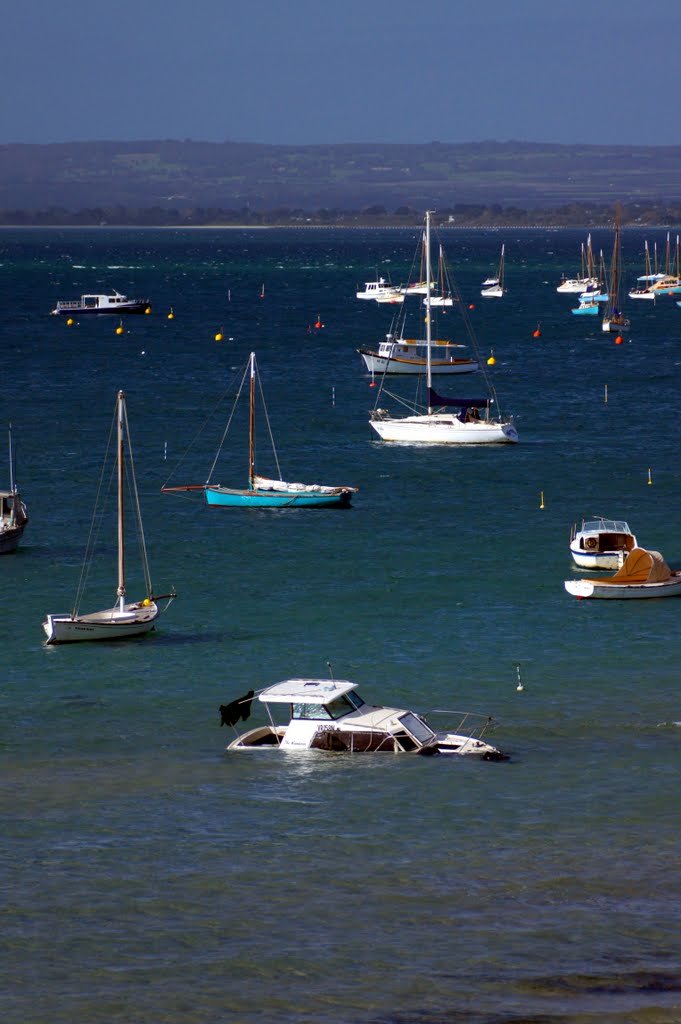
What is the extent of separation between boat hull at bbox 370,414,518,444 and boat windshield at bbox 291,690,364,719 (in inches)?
2524

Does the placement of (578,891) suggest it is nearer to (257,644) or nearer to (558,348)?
(257,644)

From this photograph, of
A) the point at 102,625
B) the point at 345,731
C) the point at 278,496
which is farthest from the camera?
the point at 278,496

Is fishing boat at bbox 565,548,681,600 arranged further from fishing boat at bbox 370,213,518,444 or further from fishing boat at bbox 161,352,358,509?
fishing boat at bbox 370,213,518,444

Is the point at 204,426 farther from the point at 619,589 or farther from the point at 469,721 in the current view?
the point at 469,721

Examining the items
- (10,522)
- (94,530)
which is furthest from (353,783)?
(94,530)

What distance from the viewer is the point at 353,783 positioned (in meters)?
46.7

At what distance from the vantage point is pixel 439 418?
4515 inches

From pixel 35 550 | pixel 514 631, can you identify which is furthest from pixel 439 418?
pixel 514 631

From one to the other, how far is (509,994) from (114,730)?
21.4 metres

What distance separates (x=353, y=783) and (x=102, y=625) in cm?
1763

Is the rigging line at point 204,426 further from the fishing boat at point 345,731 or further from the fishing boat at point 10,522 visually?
the fishing boat at point 345,731

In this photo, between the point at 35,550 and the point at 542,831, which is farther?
the point at 35,550

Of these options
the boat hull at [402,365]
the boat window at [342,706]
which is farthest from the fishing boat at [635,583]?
the boat hull at [402,365]

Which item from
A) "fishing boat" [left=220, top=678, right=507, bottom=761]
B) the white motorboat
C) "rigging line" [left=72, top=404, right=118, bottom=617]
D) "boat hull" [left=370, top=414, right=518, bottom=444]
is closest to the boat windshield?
"fishing boat" [left=220, top=678, right=507, bottom=761]
